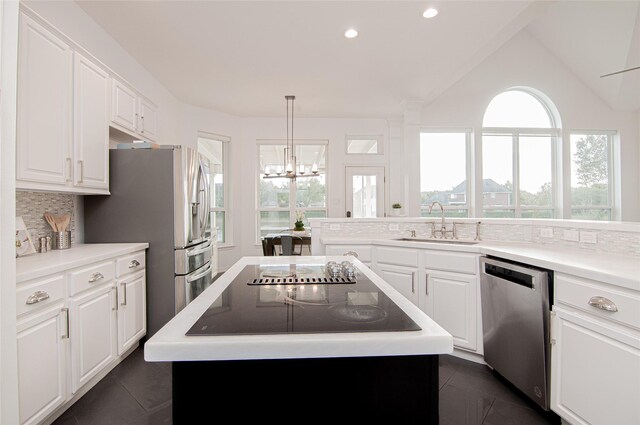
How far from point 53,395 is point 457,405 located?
224cm

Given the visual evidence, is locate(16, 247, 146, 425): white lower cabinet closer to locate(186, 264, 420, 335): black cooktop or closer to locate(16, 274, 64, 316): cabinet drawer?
locate(16, 274, 64, 316): cabinet drawer

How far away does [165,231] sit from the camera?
2582 mm

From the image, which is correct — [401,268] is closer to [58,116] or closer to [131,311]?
[131,311]

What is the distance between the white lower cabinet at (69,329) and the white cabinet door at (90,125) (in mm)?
653

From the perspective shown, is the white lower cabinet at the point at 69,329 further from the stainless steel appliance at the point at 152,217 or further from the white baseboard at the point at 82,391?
the stainless steel appliance at the point at 152,217

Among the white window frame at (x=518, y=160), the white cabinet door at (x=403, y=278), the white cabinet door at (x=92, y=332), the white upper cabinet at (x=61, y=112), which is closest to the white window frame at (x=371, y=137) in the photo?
the white window frame at (x=518, y=160)

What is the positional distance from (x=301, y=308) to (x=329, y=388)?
0.21 metres

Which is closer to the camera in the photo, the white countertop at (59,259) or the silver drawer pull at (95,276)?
the white countertop at (59,259)

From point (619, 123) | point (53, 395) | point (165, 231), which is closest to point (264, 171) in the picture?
point (165, 231)

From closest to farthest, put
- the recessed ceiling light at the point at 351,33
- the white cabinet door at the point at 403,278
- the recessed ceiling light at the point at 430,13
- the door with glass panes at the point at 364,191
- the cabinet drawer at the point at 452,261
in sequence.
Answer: the cabinet drawer at the point at 452,261 → the white cabinet door at the point at 403,278 → the recessed ceiling light at the point at 430,13 → the recessed ceiling light at the point at 351,33 → the door with glass panes at the point at 364,191

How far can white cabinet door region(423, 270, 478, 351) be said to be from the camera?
2.21m

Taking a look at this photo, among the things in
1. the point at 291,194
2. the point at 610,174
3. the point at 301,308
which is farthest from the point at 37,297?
the point at 610,174

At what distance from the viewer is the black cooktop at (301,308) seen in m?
0.69

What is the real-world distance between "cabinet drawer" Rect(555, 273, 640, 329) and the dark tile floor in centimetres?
72
